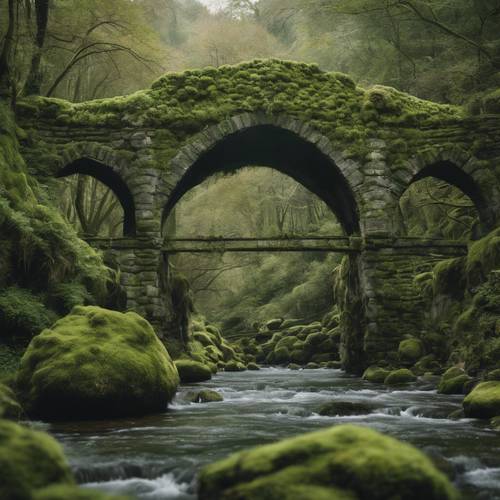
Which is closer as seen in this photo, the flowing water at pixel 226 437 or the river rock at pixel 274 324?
the flowing water at pixel 226 437

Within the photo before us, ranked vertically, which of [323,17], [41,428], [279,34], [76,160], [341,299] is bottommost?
[41,428]

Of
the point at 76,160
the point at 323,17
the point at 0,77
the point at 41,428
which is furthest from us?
the point at 323,17

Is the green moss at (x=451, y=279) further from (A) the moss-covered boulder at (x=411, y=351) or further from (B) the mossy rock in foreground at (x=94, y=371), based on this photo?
(B) the mossy rock in foreground at (x=94, y=371)

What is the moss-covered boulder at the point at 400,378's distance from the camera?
13.1m

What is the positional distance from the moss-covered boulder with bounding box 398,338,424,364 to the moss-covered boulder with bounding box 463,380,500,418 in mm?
6760

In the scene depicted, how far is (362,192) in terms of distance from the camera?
16.0 metres

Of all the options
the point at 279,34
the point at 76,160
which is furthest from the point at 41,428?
the point at 279,34

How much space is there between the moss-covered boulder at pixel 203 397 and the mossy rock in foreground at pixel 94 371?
1340mm

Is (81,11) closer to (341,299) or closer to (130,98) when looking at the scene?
(130,98)

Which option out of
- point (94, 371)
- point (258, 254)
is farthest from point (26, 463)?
point (258, 254)

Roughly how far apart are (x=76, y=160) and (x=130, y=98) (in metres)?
2.11

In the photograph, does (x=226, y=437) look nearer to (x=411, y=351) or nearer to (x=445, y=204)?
(x=411, y=351)

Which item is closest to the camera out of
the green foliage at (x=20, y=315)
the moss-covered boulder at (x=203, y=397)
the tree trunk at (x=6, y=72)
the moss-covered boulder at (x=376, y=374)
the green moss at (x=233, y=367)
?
the green foliage at (x=20, y=315)

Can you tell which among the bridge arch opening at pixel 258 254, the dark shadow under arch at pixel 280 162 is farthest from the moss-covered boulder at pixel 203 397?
the bridge arch opening at pixel 258 254
